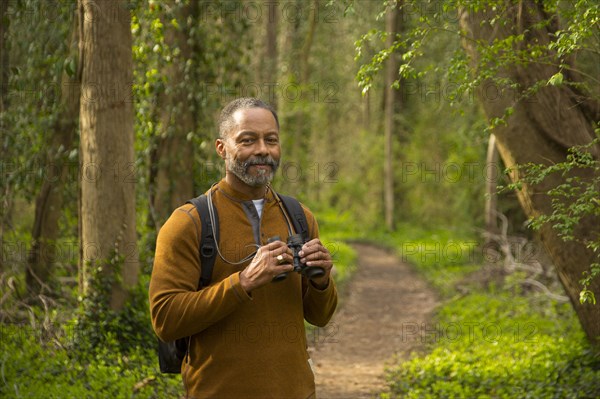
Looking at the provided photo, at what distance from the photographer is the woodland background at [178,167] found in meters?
6.04

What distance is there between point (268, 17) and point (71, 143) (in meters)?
12.1

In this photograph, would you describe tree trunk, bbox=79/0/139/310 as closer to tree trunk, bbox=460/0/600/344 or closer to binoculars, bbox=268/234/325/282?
tree trunk, bbox=460/0/600/344

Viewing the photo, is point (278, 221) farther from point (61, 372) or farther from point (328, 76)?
point (328, 76)

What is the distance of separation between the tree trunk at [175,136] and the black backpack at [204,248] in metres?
6.49

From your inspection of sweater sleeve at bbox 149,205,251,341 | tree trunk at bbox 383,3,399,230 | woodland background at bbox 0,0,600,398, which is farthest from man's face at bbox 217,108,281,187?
tree trunk at bbox 383,3,399,230

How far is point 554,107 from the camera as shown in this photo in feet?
21.8

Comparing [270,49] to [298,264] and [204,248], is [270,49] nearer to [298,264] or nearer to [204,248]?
[204,248]

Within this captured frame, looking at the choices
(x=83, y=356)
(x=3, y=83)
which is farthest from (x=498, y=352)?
(x=3, y=83)

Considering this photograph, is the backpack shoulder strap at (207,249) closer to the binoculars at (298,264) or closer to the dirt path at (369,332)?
the binoculars at (298,264)

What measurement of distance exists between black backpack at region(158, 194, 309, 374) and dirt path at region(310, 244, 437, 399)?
5.16 meters

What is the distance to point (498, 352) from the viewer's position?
9.05 meters

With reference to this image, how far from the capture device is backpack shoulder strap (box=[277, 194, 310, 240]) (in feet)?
11.1

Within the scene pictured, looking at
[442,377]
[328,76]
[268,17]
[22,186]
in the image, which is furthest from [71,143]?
[328,76]

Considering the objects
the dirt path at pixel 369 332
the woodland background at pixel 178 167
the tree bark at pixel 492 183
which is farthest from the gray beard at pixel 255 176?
the tree bark at pixel 492 183
